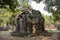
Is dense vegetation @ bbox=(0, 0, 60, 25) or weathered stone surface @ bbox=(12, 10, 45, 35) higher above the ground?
dense vegetation @ bbox=(0, 0, 60, 25)

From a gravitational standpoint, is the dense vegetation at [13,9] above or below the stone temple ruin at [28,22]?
above

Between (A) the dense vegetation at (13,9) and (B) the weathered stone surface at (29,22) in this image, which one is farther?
(B) the weathered stone surface at (29,22)

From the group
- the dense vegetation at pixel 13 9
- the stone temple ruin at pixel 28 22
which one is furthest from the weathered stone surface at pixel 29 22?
the dense vegetation at pixel 13 9

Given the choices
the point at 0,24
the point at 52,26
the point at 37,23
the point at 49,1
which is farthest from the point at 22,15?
the point at 52,26

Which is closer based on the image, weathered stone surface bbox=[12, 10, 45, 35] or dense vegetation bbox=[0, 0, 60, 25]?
dense vegetation bbox=[0, 0, 60, 25]

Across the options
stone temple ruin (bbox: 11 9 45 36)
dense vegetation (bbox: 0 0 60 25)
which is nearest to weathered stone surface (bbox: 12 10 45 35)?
stone temple ruin (bbox: 11 9 45 36)

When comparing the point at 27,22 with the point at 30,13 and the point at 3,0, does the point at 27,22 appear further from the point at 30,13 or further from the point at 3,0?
→ the point at 3,0

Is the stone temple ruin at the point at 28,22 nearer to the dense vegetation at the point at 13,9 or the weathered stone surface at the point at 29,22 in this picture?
the weathered stone surface at the point at 29,22

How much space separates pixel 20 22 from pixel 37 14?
2269 mm

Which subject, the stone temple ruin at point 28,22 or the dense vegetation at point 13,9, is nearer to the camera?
the dense vegetation at point 13,9

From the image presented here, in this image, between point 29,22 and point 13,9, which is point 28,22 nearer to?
point 29,22

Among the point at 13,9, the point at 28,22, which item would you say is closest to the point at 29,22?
the point at 28,22

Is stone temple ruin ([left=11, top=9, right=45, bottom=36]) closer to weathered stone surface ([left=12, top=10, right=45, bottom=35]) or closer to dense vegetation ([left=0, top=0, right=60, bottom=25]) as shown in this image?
weathered stone surface ([left=12, top=10, right=45, bottom=35])

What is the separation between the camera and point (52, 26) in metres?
53.0
